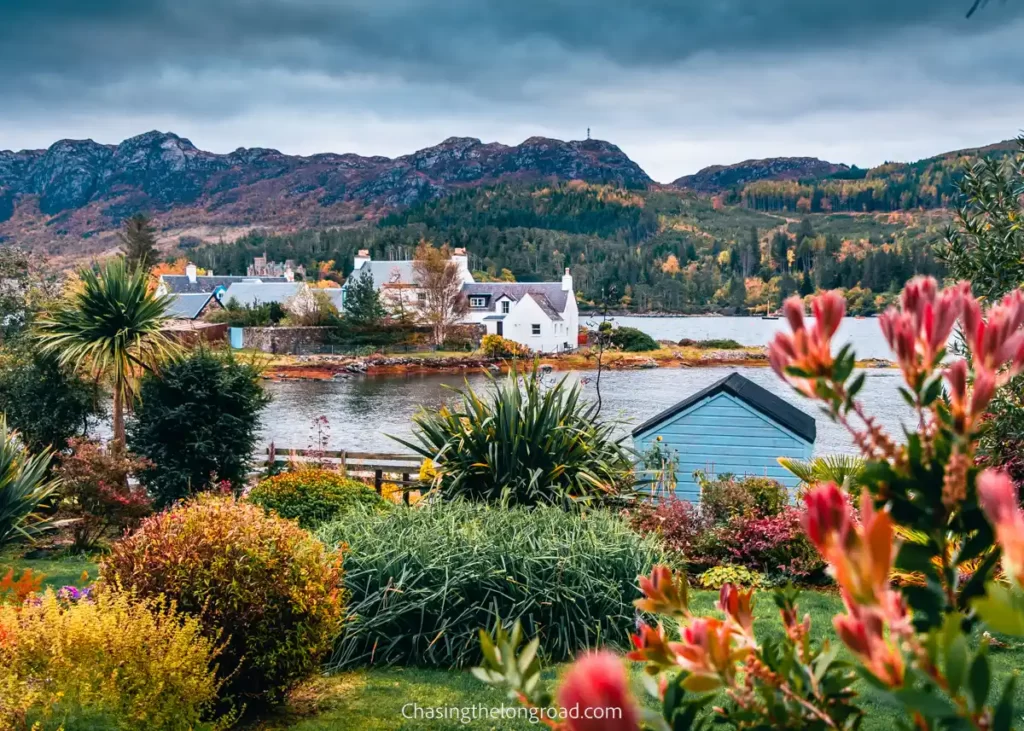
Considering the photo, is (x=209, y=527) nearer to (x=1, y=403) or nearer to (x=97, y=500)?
(x=97, y=500)

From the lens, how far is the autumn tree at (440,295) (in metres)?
56.5

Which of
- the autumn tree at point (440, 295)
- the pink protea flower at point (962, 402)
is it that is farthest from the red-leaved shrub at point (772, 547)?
the autumn tree at point (440, 295)

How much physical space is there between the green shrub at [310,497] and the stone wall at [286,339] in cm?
4499

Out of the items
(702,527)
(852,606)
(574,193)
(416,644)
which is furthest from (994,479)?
(574,193)

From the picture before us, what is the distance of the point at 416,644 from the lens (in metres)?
6.54

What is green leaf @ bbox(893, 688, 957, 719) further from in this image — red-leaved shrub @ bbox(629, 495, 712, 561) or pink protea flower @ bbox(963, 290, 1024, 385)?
red-leaved shrub @ bbox(629, 495, 712, 561)

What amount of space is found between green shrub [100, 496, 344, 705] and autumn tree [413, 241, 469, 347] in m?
50.5

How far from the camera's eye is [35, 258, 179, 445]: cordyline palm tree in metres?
12.8

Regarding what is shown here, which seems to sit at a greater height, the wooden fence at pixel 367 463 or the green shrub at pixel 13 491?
the green shrub at pixel 13 491

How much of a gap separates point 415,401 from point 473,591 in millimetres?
27546

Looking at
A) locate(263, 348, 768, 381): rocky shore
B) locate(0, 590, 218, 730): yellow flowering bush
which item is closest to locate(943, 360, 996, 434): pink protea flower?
locate(0, 590, 218, 730): yellow flowering bush

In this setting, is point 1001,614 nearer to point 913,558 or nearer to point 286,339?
point 913,558

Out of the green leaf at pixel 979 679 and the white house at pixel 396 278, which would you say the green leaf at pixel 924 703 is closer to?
the green leaf at pixel 979 679

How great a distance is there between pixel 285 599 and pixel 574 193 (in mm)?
184432
